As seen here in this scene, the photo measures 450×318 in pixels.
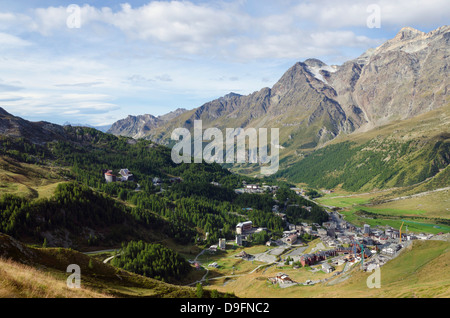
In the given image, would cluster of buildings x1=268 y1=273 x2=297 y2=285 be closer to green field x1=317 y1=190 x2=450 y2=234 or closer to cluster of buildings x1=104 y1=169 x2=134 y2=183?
green field x1=317 y1=190 x2=450 y2=234

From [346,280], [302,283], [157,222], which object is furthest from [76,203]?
[346,280]

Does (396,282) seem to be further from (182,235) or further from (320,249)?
(182,235)

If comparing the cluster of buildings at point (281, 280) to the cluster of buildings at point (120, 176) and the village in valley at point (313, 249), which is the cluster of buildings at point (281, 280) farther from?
the cluster of buildings at point (120, 176)

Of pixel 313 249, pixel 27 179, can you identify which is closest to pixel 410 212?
pixel 313 249

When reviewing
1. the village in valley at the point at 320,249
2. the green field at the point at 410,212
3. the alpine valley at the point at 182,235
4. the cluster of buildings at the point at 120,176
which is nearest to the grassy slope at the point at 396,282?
the alpine valley at the point at 182,235

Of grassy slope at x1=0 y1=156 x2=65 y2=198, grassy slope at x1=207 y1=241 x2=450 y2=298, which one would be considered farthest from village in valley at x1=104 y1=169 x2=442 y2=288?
grassy slope at x1=0 y1=156 x2=65 y2=198

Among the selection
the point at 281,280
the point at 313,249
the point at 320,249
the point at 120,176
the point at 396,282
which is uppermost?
the point at 120,176
